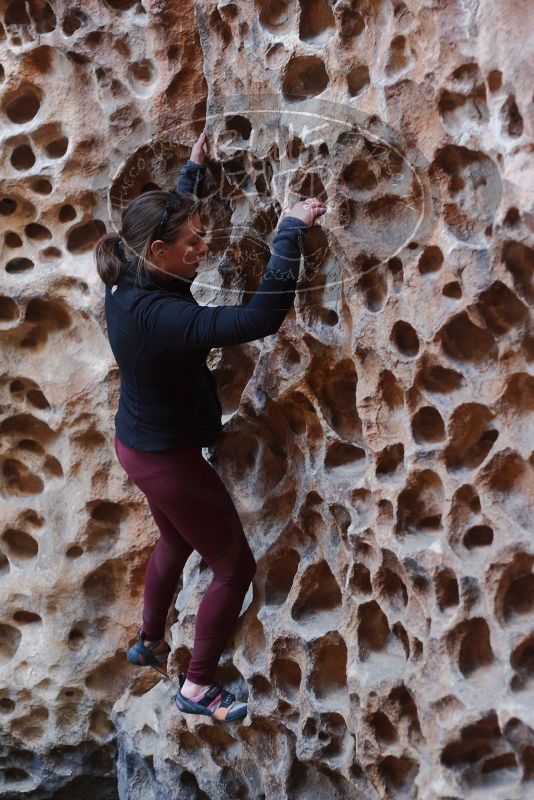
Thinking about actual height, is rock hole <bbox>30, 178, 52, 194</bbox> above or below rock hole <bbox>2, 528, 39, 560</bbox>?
above

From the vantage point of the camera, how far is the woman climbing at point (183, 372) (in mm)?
2248

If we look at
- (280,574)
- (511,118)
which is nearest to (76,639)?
(280,574)

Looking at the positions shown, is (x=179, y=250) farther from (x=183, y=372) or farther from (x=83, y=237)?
(x=83, y=237)

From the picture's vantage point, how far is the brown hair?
93.7 inches

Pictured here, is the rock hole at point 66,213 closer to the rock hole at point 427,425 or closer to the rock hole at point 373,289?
the rock hole at point 373,289

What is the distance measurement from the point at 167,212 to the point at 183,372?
34 cm

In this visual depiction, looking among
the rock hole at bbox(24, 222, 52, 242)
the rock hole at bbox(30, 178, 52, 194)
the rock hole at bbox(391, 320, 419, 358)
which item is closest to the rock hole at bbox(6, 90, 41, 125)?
the rock hole at bbox(30, 178, 52, 194)

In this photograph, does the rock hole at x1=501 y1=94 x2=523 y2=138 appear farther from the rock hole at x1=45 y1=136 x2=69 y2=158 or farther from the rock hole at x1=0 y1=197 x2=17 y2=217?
the rock hole at x1=0 y1=197 x2=17 y2=217

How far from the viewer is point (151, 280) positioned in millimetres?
2404

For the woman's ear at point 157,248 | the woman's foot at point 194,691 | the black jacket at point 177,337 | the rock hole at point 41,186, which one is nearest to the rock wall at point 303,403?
the rock hole at point 41,186

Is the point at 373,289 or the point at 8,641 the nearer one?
the point at 373,289

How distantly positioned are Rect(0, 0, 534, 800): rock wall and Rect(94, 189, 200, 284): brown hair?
1.01 ft

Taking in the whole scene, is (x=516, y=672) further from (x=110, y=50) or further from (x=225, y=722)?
(x=110, y=50)

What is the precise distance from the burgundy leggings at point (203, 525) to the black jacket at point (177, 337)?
1.7 inches
